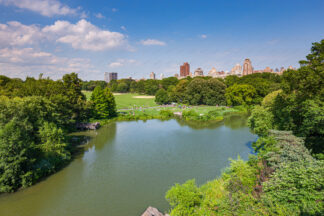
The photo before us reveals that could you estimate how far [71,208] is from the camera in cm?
1116

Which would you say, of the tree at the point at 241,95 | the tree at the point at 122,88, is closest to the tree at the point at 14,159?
the tree at the point at 241,95

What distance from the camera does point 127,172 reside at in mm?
15391

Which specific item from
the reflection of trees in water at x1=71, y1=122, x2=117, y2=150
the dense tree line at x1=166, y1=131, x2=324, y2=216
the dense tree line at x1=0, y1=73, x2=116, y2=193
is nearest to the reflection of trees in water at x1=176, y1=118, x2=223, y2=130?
the reflection of trees in water at x1=71, y1=122, x2=117, y2=150

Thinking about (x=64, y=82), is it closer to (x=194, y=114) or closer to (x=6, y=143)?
(x=6, y=143)

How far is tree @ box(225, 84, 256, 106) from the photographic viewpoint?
47.0 meters

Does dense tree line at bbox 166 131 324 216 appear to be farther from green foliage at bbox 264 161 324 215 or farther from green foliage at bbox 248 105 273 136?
green foliage at bbox 248 105 273 136

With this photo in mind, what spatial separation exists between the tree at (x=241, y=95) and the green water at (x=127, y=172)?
73.6ft

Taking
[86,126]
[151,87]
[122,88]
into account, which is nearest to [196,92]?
[151,87]

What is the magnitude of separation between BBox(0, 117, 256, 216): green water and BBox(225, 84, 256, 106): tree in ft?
73.6

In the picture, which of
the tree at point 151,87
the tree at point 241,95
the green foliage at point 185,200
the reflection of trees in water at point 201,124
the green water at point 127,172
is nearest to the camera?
the green foliage at point 185,200

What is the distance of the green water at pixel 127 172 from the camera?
11.3 metres

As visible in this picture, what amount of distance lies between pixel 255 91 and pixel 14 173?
163ft

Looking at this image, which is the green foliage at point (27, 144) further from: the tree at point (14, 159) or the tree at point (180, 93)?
the tree at point (180, 93)

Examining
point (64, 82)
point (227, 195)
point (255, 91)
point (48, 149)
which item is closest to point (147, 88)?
point (255, 91)
